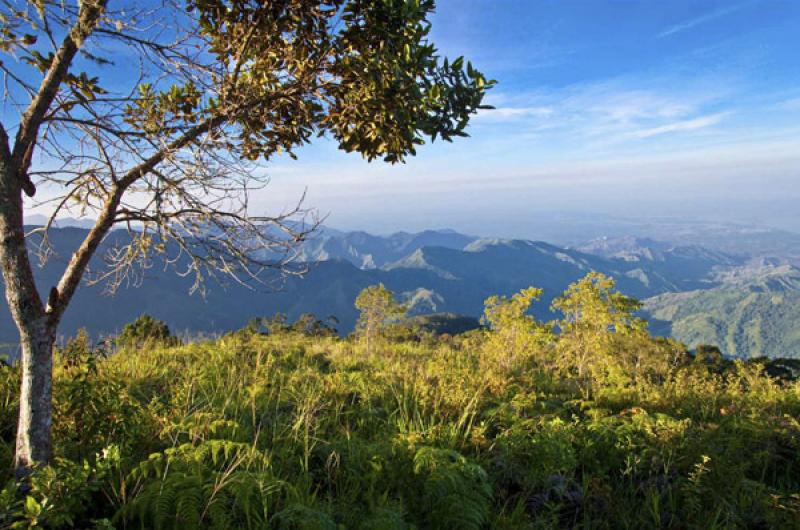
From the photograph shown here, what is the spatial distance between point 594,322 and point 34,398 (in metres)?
13.3

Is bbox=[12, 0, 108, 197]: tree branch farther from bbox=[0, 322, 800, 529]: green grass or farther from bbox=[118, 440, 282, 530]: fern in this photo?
bbox=[118, 440, 282, 530]: fern

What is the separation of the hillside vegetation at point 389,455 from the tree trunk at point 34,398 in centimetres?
25

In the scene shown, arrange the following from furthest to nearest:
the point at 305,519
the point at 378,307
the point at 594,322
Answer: the point at 378,307, the point at 594,322, the point at 305,519

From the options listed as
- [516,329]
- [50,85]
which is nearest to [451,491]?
[50,85]

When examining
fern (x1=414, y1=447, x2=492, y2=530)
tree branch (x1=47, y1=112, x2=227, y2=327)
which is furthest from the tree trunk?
fern (x1=414, y1=447, x2=492, y2=530)

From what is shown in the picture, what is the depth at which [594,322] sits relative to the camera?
13.0m

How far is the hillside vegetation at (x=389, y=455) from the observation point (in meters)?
3.07

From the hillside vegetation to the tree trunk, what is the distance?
25cm

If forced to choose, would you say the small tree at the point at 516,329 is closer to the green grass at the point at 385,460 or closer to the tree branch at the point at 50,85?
the green grass at the point at 385,460

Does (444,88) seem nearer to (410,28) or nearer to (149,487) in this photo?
(410,28)

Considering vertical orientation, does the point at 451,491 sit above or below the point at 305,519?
below

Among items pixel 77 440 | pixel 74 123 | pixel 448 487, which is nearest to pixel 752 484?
pixel 448 487

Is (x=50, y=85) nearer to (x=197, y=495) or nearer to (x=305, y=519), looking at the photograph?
(x=197, y=495)

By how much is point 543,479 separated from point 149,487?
3.57m
